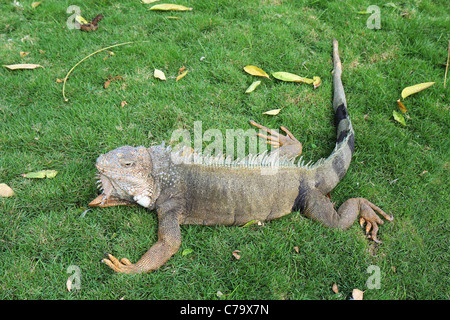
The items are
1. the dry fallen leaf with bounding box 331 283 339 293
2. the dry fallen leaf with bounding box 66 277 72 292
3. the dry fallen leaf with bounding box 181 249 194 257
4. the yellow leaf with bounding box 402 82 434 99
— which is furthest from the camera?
the yellow leaf with bounding box 402 82 434 99

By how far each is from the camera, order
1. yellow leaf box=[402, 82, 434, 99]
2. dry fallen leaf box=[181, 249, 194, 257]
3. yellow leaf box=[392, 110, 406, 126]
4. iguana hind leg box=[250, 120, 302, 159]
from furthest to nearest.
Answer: yellow leaf box=[402, 82, 434, 99], yellow leaf box=[392, 110, 406, 126], iguana hind leg box=[250, 120, 302, 159], dry fallen leaf box=[181, 249, 194, 257]

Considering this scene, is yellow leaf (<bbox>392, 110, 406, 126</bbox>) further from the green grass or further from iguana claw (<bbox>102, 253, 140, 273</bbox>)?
iguana claw (<bbox>102, 253, 140, 273</bbox>)

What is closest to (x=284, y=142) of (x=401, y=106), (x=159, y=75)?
(x=401, y=106)

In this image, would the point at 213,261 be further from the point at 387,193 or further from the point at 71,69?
the point at 71,69

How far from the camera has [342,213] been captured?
328 centimetres

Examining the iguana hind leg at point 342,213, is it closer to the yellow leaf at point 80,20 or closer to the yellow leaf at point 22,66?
the yellow leaf at point 22,66

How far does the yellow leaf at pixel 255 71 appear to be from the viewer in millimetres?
4418

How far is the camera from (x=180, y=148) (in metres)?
3.34

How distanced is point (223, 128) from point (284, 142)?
72 cm

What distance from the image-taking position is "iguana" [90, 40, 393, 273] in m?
3.04

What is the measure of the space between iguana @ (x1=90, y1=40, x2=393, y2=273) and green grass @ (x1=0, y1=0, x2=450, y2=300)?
13 centimetres

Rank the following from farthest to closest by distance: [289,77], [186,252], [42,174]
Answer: [289,77], [42,174], [186,252]
